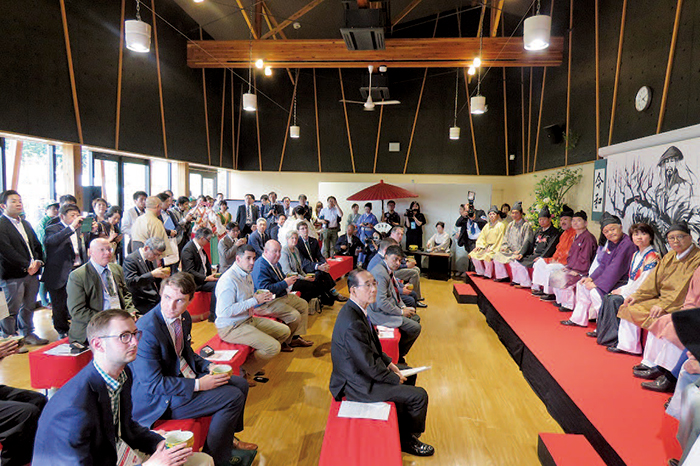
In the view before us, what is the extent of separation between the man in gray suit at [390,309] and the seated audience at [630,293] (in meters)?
1.82

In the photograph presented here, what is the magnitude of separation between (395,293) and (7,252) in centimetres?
377

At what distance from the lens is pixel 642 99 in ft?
15.8

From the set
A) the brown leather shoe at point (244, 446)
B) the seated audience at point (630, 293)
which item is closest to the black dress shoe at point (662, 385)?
the seated audience at point (630, 293)

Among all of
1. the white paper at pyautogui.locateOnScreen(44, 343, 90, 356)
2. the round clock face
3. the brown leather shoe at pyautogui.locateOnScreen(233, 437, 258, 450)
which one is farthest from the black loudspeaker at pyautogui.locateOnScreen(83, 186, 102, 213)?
the round clock face

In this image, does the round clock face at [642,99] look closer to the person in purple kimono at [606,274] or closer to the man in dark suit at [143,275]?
the person in purple kimono at [606,274]

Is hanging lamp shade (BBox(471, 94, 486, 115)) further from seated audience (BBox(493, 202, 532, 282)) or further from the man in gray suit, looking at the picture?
the man in gray suit

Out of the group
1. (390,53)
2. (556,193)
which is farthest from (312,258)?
(390,53)

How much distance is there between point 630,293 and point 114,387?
412cm

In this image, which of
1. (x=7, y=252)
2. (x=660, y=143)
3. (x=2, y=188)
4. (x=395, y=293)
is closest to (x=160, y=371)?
(x=395, y=293)

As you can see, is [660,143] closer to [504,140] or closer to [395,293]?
[395,293]

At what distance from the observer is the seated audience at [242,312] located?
3373 millimetres

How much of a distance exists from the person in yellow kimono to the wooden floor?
2.39 metres

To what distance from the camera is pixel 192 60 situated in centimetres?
844

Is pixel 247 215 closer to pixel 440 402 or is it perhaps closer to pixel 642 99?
pixel 440 402
